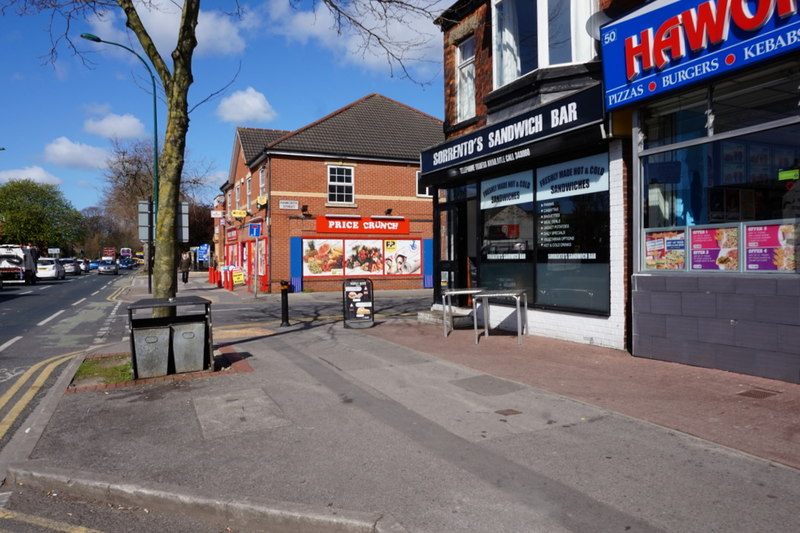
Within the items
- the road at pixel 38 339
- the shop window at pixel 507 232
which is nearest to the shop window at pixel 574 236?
the shop window at pixel 507 232

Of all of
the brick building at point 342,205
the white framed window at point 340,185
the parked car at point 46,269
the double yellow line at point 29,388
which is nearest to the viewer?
the double yellow line at point 29,388

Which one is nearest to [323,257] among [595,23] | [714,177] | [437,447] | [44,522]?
[595,23]

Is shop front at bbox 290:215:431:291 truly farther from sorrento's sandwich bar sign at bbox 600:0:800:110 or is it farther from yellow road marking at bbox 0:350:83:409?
sorrento's sandwich bar sign at bbox 600:0:800:110

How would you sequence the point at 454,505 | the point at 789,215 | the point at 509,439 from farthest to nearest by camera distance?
Answer: the point at 789,215 < the point at 509,439 < the point at 454,505

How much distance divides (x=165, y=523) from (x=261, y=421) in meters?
1.92

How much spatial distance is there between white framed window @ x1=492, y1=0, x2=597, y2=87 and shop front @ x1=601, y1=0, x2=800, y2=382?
150 cm

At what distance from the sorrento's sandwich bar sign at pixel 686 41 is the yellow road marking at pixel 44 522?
787cm

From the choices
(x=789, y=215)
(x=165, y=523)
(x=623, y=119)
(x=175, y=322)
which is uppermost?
(x=623, y=119)

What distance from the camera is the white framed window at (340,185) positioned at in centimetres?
2628

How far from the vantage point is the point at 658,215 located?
26.7 feet

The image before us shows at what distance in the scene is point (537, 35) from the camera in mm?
A: 10422

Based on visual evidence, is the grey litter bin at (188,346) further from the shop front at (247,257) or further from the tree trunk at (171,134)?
the shop front at (247,257)

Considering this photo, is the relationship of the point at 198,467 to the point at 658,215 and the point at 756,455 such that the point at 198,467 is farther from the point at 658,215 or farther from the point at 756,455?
the point at 658,215

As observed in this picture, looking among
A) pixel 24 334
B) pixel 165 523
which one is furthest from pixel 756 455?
pixel 24 334
